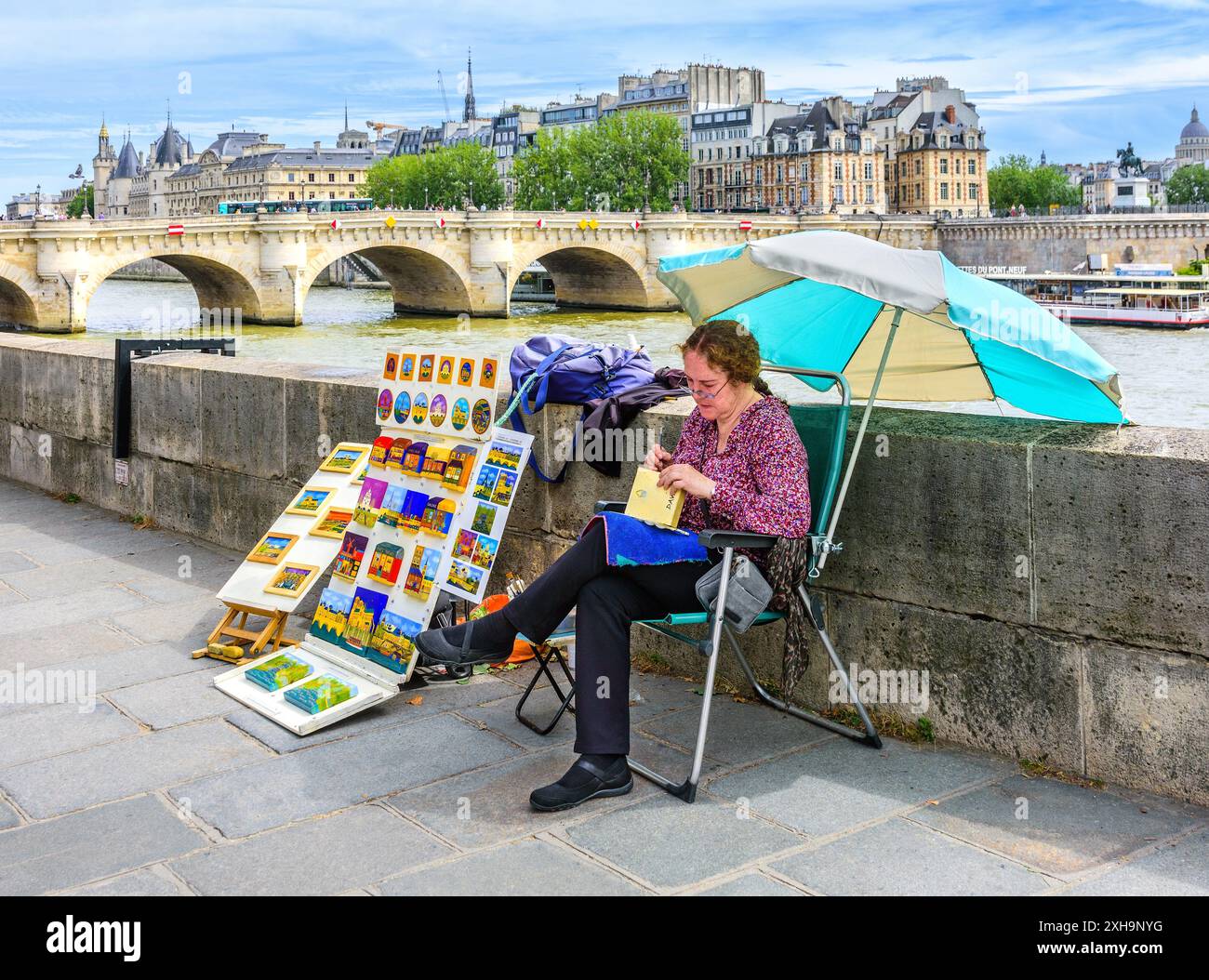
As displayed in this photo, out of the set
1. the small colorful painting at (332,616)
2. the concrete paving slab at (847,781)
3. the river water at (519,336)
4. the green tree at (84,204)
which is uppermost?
the green tree at (84,204)

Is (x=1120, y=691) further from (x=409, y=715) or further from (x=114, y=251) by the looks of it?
(x=114, y=251)

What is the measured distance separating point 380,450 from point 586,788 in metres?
1.48

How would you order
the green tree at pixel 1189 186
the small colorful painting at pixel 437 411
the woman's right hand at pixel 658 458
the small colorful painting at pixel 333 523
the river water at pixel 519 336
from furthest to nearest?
1. the green tree at pixel 1189 186
2. the river water at pixel 519 336
3. the small colorful painting at pixel 333 523
4. the small colorful painting at pixel 437 411
5. the woman's right hand at pixel 658 458

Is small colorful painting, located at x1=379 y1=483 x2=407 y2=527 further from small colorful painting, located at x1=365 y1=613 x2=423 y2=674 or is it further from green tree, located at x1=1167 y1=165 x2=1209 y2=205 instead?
green tree, located at x1=1167 y1=165 x2=1209 y2=205

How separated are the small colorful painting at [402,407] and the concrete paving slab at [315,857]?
1435 millimetres

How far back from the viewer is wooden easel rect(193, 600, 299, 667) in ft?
13.2

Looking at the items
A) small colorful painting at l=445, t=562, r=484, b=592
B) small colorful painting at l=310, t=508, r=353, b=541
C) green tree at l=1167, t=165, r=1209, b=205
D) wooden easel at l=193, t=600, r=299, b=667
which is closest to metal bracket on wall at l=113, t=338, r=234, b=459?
small colorful painting at l=310, t=508, r=353, b=541

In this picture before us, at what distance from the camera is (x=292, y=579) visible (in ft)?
13.6

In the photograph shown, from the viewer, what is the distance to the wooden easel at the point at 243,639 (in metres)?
4.04

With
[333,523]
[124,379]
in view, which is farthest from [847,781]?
[124,379]

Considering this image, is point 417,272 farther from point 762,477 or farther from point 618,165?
point 762,477

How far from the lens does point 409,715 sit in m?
3.50

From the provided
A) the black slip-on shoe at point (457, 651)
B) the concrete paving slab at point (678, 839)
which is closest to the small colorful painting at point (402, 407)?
the black slip-on shoe at point (457, 651)

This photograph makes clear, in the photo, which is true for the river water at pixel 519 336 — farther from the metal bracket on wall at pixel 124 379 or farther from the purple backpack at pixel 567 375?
the purple backpack at pixel 567 375
